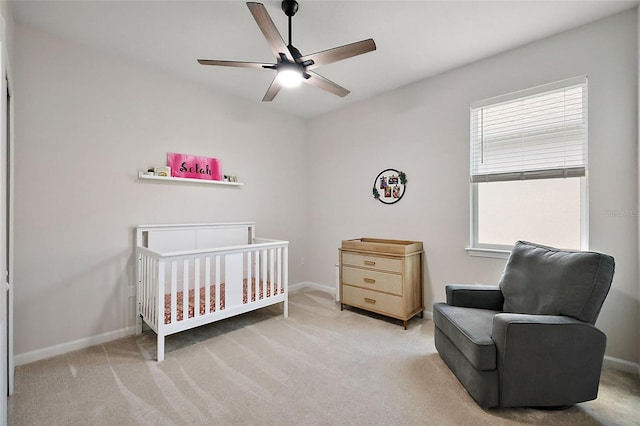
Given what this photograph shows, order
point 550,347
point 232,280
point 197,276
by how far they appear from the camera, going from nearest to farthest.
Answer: point 550,347 → point 197,276 → point 232,280

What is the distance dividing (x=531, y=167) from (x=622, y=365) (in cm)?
159

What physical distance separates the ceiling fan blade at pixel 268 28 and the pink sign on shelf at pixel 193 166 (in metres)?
1.68

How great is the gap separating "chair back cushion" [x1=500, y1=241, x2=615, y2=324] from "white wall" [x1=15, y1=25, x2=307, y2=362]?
291 centimetres

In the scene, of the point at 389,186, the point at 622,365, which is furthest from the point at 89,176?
the point at 622,365

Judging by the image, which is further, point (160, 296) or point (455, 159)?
point (455, 159)

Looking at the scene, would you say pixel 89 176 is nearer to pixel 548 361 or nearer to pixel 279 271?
pixel 279 271

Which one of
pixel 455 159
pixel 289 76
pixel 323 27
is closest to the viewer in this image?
pixel 289 76

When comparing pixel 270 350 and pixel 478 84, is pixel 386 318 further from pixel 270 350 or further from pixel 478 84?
pixel 478 84

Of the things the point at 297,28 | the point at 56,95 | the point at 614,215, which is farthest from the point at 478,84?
the point at 56,95

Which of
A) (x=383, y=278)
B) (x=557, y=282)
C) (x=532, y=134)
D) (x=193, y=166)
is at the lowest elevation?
(x=383, y=278)

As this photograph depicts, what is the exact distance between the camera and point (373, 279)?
308cm

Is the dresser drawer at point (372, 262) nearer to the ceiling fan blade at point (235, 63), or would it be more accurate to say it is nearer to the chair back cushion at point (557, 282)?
the chair back cushion at point (557, 282)

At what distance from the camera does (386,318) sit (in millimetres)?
3102

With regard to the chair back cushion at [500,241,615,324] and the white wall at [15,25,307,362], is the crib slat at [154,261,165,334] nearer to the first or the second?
the white wall at [15,25,307,362]
